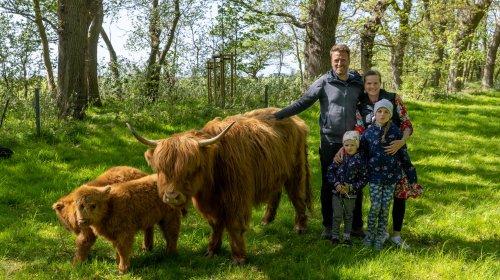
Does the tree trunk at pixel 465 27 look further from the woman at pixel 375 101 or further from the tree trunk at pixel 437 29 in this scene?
the woman at pixel 375 101

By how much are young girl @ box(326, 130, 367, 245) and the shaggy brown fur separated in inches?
73.0

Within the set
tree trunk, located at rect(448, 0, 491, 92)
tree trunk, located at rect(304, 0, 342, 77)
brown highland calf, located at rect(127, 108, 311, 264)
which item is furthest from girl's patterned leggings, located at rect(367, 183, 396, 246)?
tree trunk, located at rect(448, 0, 491, 92)

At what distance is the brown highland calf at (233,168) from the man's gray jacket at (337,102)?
62 centimetres

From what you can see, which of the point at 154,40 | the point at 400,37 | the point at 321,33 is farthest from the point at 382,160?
the point at 154,40

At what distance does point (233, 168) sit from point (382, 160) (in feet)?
5.26

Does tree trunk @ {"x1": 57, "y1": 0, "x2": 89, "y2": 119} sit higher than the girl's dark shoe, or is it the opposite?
tree trunk @ {"x1": 57, "y1": 0, "x2": 89, "y2": 119}

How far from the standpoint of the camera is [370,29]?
18078mm

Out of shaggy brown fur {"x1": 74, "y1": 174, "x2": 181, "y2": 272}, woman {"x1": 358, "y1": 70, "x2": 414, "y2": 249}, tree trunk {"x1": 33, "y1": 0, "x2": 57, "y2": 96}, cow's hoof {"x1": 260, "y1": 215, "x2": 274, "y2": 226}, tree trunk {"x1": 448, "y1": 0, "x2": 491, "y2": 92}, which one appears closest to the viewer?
shaggy brown fur {"x1": 74, "y1": 174, "x2": 181, "y2": 272}

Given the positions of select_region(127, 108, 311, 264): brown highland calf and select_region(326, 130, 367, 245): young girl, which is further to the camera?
select_region(326, 130, 367, 245): young girl

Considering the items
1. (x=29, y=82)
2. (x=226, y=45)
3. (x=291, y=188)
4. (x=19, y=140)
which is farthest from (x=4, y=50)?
(x=291, y=188)

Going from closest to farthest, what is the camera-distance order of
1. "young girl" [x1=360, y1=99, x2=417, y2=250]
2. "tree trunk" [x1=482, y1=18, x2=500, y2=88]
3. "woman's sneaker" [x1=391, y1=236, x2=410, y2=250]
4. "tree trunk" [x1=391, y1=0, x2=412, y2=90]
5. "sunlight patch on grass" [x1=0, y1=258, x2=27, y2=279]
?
"sunlight patch on grass" [x1=0, y1=258, x2=27, y2=279]
"young girl" [x1=360, y1=99, x2=417, y2=250]
"woman's sneaker" [x1=391, y1=236, x2=410, y2=250]
"tree trunk" [x1=391, y1=0, x2=412, y2=90]
"tree trunk" [x1=482, y1=18, x2=500, y2=88]

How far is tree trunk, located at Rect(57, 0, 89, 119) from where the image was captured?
10842 mm

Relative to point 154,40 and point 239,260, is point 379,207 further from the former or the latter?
point 154,40

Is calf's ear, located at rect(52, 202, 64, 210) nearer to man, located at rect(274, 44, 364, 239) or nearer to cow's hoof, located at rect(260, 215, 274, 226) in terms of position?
cow's hoof, located at rect(260, 215, 274, 226)
